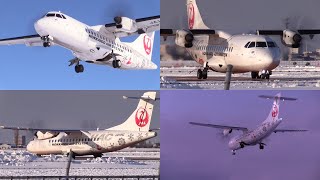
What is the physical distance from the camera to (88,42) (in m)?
10.8

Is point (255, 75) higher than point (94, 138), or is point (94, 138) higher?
point (255, 75)

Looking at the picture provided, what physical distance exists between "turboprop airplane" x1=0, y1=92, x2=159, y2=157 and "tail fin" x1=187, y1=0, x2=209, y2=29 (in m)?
0.98

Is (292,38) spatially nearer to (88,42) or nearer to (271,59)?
(271,59)

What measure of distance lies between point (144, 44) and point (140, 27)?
0.19 metres

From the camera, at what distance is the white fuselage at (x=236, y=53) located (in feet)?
35.0

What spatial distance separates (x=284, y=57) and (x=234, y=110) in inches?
33.1

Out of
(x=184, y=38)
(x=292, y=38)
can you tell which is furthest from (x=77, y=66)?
(x=292, y=38)

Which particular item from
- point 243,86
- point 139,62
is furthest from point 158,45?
point 243,86

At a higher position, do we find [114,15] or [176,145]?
[114,15]

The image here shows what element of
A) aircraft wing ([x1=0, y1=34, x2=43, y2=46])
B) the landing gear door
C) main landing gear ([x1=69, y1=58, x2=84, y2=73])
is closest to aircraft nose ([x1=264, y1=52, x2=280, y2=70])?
the landing gear door

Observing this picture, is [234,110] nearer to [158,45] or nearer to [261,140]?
[261,140]

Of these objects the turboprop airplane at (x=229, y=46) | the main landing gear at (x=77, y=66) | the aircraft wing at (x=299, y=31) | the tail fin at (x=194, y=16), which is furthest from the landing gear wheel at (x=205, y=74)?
the main landing gear at (x=77, y=66)

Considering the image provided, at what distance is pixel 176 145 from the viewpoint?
10883 millimetres

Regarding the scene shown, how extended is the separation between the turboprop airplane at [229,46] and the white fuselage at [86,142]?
3.62 feet
